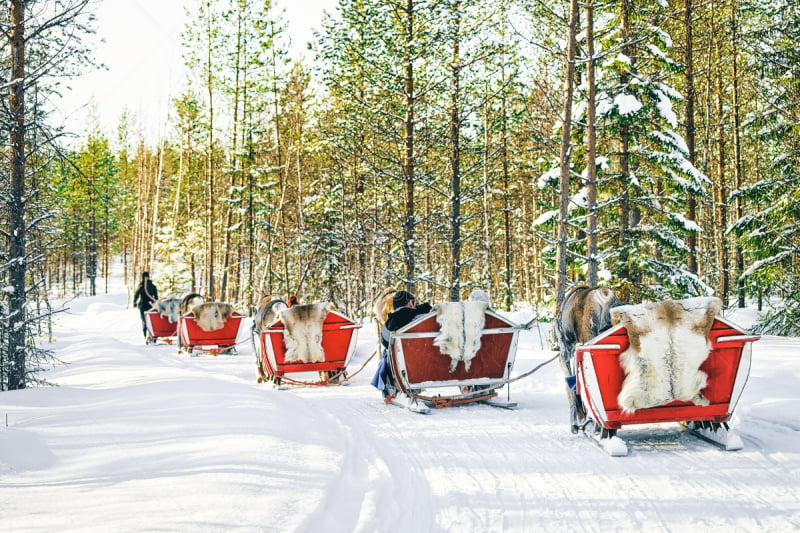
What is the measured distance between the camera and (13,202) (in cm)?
1023

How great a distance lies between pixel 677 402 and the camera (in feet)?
19.6

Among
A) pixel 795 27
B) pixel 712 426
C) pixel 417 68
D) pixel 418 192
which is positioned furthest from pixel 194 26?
pixel 712 426

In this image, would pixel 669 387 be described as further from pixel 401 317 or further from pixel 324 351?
pixel 324 351

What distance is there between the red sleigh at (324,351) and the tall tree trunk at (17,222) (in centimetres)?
379

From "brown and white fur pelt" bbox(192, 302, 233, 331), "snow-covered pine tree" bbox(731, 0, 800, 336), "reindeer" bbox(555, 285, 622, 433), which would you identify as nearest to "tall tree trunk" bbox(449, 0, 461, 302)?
"brown and white fur pelt" bbox(192, 302, 233, 331)

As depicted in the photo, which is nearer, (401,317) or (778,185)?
(401,317)

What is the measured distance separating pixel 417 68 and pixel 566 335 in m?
10.9

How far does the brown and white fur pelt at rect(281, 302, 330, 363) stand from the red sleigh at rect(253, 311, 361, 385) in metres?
0.07

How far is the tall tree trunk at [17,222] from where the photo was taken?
10.2 meters

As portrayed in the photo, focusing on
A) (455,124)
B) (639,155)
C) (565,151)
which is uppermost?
(455,124)

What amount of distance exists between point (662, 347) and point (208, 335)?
44.2 ft

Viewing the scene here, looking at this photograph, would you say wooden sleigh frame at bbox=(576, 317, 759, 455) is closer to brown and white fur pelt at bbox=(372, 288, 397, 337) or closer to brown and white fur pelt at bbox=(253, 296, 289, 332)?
brown and white fur pelt at bbox=(372, 288, 397, 337)

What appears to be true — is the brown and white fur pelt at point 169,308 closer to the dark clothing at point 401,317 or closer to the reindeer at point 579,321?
the dark clothing at point 401,317

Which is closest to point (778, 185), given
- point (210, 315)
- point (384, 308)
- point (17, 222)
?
point (384, 308)
